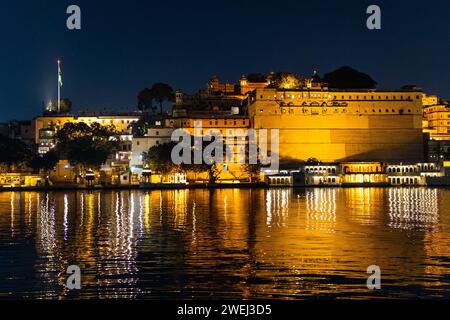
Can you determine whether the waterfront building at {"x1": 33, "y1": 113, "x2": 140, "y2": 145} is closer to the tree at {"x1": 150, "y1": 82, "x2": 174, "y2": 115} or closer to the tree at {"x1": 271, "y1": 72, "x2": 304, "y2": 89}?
the tree at {"x1": 150, "y1": 82, "x2": 174, "y2": 115}

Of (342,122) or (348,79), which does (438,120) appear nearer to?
(348,79)

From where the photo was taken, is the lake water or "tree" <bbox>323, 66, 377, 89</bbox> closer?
the lake water

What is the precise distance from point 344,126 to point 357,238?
65.1 m

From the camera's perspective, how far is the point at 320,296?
1243 centimetres

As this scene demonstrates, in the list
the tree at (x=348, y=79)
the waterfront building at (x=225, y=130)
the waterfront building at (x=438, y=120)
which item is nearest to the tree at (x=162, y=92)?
the waterfront building at (x=225, y=130)

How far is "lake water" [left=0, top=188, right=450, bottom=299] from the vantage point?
13.2 m

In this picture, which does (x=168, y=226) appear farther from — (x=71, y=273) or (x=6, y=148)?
(x=6, y=148)

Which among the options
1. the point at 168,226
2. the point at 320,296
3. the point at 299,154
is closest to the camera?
the point at 320,296

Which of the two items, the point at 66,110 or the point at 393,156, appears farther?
the point at 66,110

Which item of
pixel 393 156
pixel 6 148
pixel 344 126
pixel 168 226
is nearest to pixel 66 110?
pixel 6 148

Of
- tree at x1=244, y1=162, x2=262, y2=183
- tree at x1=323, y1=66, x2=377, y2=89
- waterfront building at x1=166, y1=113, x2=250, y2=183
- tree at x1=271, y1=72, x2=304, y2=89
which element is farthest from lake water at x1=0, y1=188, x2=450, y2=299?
tree at x1=323, y1=66, x2=377, y2=89

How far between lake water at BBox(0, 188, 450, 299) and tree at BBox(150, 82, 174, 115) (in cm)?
6821

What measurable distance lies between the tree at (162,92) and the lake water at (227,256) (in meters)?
A: 68.2
